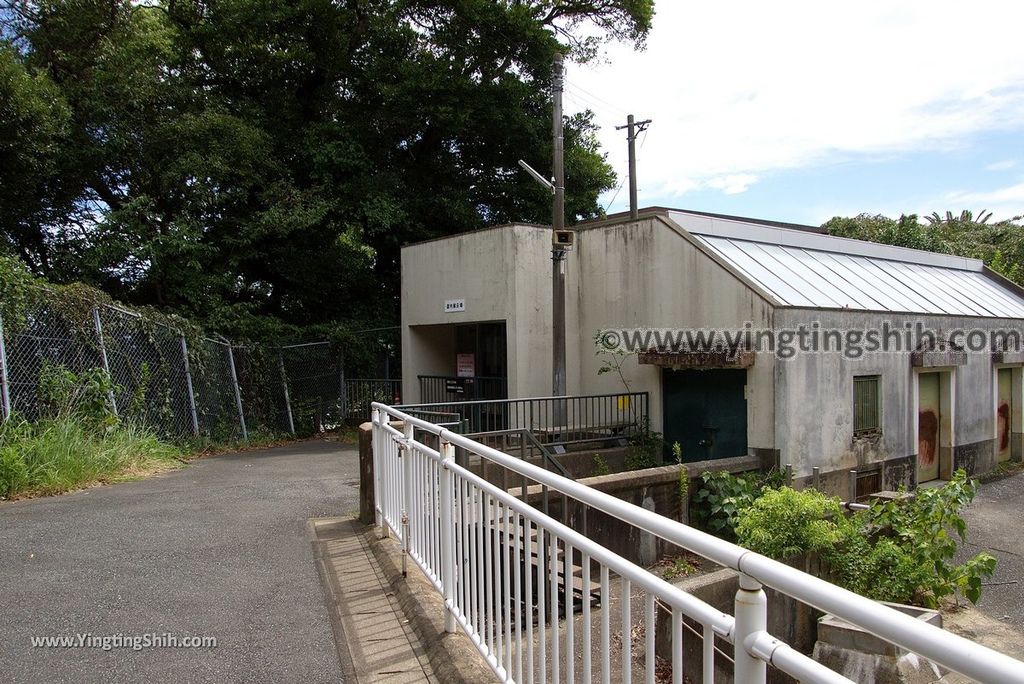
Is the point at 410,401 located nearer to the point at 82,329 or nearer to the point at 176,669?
the point at 82,329

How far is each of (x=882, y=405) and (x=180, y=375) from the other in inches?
494

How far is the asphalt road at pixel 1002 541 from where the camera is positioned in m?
7.22

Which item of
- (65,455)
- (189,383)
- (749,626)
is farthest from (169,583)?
(189,383)

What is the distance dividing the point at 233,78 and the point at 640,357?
46.6ft

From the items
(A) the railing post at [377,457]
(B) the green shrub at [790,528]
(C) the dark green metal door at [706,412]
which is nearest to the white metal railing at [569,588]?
(A) the railing post at [377,457]

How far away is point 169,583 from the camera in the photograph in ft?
16.1

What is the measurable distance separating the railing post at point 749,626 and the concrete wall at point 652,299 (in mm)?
9186

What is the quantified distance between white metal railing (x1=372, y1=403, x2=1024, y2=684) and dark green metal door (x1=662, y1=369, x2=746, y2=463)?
6.17 metres

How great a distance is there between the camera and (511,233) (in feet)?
42.2

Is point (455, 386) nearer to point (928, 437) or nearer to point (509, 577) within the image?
point (928, 437)

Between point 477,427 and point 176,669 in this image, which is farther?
point 477,427

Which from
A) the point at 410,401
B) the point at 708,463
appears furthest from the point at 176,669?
the point at 410,401

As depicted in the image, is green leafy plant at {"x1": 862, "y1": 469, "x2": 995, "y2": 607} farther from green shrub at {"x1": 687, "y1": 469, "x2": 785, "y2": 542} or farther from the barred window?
the barred window

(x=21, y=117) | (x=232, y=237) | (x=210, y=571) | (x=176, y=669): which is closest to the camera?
(x=176, y=669)
